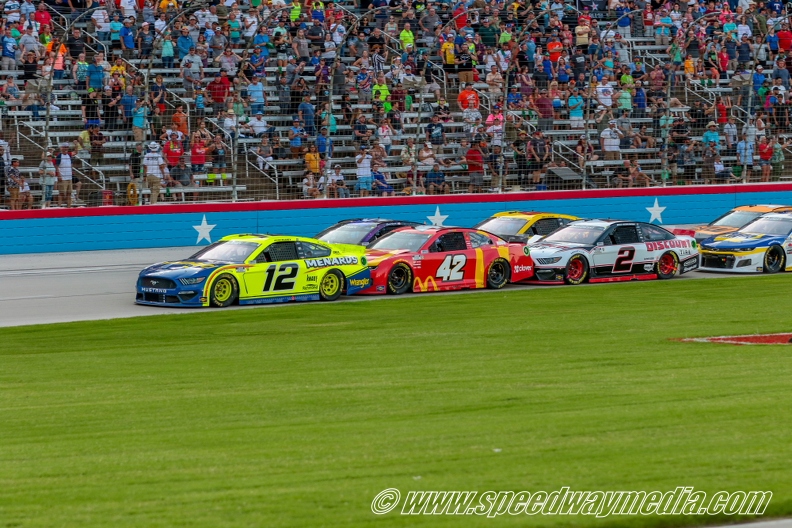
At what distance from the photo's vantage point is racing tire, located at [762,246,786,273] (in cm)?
2556

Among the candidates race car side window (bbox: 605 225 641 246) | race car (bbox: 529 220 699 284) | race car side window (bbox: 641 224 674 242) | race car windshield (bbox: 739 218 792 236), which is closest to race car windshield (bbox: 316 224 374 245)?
race car (bbox: 529 220 699 284)

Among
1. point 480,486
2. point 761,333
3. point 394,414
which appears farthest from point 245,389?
point 761,333

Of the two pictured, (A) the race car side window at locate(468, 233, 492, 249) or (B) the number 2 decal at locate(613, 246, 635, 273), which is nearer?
(A) the race car side window at locate(468, 233, 492, 249)

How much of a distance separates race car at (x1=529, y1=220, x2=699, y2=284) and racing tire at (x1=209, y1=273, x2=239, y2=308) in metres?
6.25

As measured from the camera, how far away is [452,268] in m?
22.4

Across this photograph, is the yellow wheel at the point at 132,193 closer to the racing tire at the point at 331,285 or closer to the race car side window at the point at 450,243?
the racing tire at the point at 331,285

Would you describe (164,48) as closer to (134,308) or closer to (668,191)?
(134,308)

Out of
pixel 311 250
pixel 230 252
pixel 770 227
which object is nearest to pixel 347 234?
pixel 311 250

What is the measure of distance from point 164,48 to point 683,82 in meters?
14.4

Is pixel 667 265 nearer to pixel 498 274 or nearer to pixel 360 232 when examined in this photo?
pixel 498 274

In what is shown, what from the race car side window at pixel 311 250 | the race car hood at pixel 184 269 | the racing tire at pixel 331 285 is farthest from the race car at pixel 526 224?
the race car hood at pixel 184 269

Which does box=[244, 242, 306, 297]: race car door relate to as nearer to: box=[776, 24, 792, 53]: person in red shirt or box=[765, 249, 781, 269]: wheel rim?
box=[765, 249, 781, 269]: wheel rim

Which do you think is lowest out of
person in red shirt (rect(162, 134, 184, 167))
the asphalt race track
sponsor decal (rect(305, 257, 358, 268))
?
the asphalt race track

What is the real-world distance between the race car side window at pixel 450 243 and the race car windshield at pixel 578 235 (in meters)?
2.40
